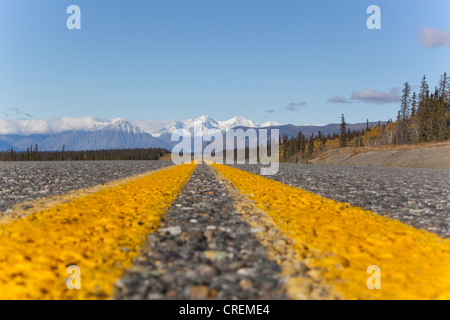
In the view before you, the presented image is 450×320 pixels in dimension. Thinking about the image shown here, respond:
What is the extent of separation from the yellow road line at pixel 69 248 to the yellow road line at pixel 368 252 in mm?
1531

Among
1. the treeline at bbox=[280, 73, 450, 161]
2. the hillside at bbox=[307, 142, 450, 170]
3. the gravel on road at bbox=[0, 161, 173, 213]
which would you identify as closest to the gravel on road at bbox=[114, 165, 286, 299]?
the gravel on road at bbox=[0, 161, 173, 213]

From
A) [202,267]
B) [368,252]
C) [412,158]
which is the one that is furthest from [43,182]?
[412,158]

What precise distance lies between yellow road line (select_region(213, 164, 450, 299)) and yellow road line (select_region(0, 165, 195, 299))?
60.3 inches

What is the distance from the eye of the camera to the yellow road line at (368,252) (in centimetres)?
226

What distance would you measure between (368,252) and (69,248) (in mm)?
2874

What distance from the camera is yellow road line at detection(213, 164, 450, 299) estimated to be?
7.40ft

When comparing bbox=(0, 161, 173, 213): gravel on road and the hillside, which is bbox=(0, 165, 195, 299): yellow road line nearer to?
bbox=(0, 161, 173, 213): gravel on road

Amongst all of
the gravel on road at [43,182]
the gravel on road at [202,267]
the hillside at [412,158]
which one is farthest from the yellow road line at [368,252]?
the hillside at [412,158]

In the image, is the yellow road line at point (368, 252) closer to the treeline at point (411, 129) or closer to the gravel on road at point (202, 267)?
the gravel on road at point (202, 267)

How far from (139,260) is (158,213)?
213 centimetres

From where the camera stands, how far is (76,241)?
10.5ft

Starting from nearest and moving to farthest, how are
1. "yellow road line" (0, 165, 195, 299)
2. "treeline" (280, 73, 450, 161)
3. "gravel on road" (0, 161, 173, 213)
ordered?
"yellow road line" (0, 165, 195, 299)
"gravel on road" (0, 161, 173, 213)
"treeline" (280, 73, 450, 161)

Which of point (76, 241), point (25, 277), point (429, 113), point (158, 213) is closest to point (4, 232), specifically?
point (76, 241)
